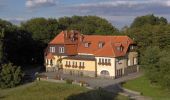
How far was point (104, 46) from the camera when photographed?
208 feet

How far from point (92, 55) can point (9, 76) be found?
51.8ft

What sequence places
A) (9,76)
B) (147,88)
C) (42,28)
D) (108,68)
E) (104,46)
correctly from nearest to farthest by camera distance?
1. (147,88)
2. (9,76)
3. (108,68)
4. (104,46)
5. (42,28)

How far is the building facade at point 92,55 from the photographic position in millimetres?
61781

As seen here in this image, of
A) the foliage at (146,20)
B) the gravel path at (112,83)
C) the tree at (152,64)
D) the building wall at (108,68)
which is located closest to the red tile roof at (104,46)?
the building wall at (108,68)

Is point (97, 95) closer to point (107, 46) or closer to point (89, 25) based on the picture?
point (107, 46)

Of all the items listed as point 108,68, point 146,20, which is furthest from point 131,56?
point 146,20

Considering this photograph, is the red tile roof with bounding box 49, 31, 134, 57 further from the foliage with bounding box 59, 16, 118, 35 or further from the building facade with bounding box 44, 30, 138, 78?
the foliage with bounding box 59, 16, 118, 35

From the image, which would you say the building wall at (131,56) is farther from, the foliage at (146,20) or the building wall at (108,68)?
the foliage at (146,20)

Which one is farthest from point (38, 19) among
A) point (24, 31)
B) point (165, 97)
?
point (165, 97)

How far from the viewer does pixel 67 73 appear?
6525 cm

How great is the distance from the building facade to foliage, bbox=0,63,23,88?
1169 cm

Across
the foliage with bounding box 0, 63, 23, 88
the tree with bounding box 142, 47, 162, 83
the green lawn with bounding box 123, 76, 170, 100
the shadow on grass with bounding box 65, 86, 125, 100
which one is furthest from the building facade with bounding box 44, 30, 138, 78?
the foliage with bounding box 0, 63, 23, 88

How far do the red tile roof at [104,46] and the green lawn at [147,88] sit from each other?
6.15 metres

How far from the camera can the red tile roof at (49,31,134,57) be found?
204 ft
